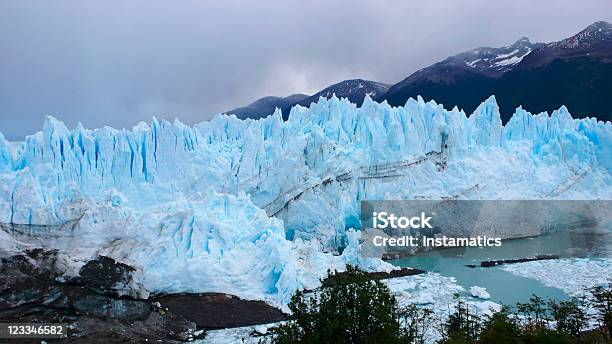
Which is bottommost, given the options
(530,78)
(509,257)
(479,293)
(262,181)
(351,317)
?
(351,317)

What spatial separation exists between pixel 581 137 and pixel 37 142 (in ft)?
91.1

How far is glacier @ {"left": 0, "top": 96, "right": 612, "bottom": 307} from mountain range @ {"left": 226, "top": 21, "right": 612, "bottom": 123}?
12.2 metres

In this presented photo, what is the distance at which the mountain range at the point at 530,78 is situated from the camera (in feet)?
130

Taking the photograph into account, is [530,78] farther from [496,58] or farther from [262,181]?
[262,181]

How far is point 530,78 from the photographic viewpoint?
1747 inches

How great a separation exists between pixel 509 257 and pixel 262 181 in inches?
467

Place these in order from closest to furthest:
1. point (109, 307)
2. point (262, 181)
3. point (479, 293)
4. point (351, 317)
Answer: point (351, 317)
point (109, 307)
point (479, 293)
point (262, 181)

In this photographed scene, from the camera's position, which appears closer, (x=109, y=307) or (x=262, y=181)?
(x=109, y=307)

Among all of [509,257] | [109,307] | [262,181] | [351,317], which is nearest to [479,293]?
[509,257]

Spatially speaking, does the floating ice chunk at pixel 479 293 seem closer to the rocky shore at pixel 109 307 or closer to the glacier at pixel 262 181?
the glacier at pixel 262 181

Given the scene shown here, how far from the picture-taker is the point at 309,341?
6441 mm

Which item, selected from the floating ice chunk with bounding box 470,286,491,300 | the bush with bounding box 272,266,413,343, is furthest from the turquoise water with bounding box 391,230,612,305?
the bush with bounding box 272,266,413,343

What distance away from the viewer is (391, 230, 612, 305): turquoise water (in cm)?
1688

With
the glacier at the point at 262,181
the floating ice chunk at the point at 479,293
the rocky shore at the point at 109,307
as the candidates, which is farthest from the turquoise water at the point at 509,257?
the rocky shore at the point at 109,307
